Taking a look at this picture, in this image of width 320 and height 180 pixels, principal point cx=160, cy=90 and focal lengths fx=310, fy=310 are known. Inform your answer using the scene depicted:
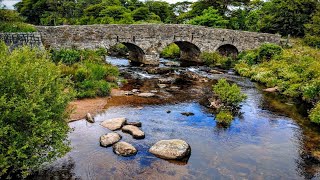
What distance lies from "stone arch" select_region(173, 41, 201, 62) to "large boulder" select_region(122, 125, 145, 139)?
23933 mm

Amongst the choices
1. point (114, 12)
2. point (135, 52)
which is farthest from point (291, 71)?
point (114, 12)

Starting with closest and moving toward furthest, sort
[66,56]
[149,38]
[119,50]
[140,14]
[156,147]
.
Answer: [156,147] → [66,56] → [149,38] → [119,50] → [140,14]

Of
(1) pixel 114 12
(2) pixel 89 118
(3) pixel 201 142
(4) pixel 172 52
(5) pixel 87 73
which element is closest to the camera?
(3) pixel 201 142

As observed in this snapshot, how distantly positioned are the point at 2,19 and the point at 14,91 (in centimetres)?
1963

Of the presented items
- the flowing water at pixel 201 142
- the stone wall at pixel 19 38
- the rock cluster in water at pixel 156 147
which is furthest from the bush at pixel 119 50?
the rock cluster in water at pixel 156 147

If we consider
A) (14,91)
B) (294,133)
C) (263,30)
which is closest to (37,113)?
(14,91)

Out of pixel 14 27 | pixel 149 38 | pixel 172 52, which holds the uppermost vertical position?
pixel 14 27

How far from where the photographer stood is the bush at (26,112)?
8.89 m

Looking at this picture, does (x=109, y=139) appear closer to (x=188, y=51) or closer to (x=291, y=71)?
(x=291, y=71)

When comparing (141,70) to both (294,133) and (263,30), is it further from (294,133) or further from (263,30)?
(263,30)

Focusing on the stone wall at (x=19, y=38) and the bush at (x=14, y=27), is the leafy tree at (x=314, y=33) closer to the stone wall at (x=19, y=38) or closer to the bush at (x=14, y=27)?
the stone wall at (x=19, y=38)

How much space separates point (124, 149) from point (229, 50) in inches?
1296

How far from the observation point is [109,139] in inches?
550

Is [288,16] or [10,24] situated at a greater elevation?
[288,16]
